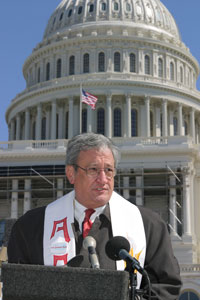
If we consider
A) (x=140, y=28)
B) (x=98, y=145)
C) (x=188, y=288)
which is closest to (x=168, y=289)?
(x=98, y=145)

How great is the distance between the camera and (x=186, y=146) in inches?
2019

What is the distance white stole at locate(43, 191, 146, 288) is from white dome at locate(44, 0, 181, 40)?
6524 cm

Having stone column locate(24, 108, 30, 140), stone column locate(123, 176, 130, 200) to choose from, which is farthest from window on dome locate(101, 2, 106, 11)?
stone column locate(123, 176, 130, 200)

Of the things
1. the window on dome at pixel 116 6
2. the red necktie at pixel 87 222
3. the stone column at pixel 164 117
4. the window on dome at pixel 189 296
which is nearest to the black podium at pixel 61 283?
the red necktie at pixel 87 222

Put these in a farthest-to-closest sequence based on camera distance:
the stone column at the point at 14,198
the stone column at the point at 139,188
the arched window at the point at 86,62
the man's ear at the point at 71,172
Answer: the arched window at the point at 86,62
the stone column at the point at 14,198
the stone column at the point at 139,188
the man's ear at the point at 71,172

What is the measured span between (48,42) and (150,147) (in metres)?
27.4

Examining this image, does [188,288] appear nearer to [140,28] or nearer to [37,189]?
[37,189]

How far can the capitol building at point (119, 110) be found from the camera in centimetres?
5156

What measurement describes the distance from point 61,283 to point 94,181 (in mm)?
1480

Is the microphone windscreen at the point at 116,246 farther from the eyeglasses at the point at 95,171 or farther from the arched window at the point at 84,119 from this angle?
the arched window at the point at 84,119

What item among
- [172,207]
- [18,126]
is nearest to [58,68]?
[18,126]

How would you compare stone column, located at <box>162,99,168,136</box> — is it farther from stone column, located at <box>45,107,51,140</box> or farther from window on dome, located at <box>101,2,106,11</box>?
window on dome, located at <box>101,2,106,11</box>

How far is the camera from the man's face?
5.78m

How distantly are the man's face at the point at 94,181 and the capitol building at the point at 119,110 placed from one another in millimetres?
42157
